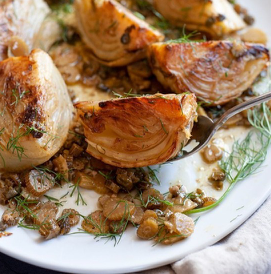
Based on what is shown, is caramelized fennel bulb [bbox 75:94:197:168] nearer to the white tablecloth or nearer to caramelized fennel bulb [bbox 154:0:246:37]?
the white tablecloth

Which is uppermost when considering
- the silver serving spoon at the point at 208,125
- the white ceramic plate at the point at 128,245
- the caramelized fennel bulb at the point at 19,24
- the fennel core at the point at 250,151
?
the caramelized fennel bulb at the point at 19,24

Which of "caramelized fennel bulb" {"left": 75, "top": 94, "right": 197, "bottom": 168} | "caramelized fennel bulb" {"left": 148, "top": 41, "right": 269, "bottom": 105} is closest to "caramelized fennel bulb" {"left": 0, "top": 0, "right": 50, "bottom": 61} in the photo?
"caramelized fennel bulb" {"left": 75, "top": 94, "right": 197, "bottom": 168}

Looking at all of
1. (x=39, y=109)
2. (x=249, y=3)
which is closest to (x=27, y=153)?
(x=39, y=109)

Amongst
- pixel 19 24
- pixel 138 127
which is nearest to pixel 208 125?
pixel 138 127

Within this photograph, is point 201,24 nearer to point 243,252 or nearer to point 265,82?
point 265,82

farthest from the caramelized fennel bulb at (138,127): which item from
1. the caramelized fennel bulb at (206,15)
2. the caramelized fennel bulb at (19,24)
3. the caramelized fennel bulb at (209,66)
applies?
the caramelized fennel bulb at (206,15)

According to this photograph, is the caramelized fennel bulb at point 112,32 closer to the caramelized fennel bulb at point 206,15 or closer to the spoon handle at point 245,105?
the caramelized fennel bulb at point 206,15
